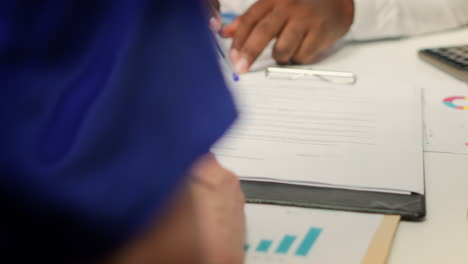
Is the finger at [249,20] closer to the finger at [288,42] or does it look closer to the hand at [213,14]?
the finger at [288,42]

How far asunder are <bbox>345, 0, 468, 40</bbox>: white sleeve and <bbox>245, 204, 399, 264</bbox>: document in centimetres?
58

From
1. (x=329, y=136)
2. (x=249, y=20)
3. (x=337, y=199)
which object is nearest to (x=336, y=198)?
(x=337, y=199)

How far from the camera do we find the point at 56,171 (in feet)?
0.63

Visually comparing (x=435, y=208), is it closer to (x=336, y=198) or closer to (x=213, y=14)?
(x=336, y=198)

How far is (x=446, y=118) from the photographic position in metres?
0.66

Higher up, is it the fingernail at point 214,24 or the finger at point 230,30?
the fingernail at point 214,24

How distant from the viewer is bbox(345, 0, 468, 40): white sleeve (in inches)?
38.6

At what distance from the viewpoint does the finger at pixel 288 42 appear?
0.85 m

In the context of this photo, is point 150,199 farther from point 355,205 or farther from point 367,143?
point 367,143

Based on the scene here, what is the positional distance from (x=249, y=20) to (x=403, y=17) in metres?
0.28

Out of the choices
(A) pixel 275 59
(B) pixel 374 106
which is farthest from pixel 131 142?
(A) pixel 275 59

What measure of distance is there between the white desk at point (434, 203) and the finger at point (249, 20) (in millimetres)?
51

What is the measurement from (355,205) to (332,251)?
7cm

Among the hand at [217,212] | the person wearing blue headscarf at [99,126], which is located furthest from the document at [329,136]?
the person wearing blue headscarf at [99,126]
